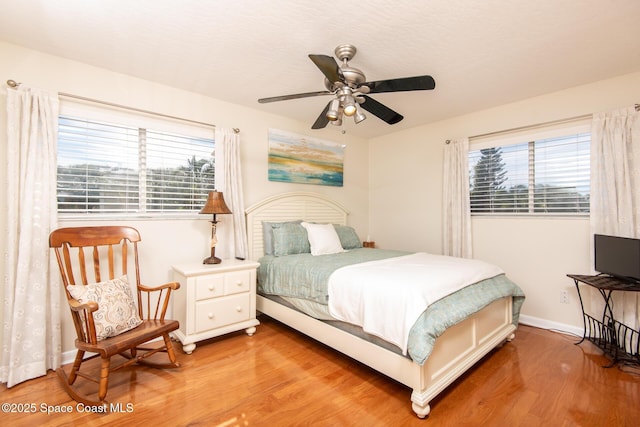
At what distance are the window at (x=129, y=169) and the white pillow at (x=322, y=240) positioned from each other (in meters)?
1.22

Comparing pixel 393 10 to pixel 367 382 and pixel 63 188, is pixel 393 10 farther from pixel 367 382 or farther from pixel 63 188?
pixel 63 188

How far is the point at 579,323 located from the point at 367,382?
7.87 feet

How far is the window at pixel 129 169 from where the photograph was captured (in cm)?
251

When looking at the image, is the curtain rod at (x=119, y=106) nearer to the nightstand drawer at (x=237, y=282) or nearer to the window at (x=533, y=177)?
the nightstand drawer at (x=237, y=282)

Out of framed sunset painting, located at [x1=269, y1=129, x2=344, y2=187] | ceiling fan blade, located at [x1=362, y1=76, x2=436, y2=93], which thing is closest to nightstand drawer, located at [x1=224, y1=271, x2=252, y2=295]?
framed sunset painting, located at [x1=269, y1=129, x2=344, y2=187]

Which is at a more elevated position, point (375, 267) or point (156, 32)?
point (156, 32)

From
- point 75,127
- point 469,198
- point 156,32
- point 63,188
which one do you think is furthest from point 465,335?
point 75,127

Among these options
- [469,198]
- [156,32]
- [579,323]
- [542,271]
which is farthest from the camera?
[469,198]

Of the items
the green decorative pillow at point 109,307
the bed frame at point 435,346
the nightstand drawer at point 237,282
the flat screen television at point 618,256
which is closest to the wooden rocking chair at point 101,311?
the green decorative pillow at point 109,307

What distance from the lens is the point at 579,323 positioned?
298cm

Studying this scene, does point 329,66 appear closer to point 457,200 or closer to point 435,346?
point 435,346

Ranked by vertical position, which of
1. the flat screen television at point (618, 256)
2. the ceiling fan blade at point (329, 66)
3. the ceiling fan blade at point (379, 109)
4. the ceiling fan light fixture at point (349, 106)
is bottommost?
the flat screen television at point (618, 256)

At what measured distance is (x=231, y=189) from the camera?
3.28 m

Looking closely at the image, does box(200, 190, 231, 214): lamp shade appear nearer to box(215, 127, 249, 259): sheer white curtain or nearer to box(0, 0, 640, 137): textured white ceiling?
box(215, 127, 249, 259): sheer white curtain
